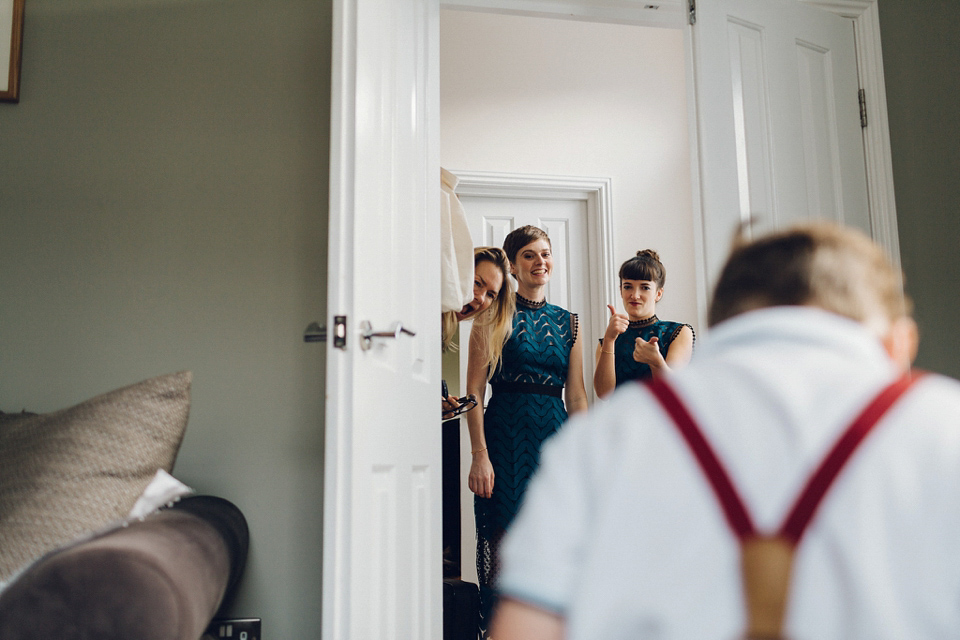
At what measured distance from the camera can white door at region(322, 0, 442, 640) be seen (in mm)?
1282

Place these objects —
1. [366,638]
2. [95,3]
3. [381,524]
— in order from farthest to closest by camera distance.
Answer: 1. [95,3]
2. [381,524]
3. [366,638]

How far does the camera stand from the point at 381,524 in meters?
1.47

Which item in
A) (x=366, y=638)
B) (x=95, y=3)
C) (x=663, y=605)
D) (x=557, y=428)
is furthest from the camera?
(x=557, y=428)

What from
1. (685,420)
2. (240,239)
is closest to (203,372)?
(240,239)

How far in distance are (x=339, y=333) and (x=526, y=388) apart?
125cm

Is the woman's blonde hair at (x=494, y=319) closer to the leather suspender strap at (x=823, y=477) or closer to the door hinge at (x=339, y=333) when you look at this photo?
the door hinge at (x=339, y=333)

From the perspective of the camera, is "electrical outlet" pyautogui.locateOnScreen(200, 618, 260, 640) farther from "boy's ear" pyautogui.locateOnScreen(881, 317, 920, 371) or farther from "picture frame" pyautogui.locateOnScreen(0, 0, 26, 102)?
"boy's ear" pyautogui.locateOnScreen(881, 317, 920, 371)

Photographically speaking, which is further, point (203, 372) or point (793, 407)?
point (203, 372)

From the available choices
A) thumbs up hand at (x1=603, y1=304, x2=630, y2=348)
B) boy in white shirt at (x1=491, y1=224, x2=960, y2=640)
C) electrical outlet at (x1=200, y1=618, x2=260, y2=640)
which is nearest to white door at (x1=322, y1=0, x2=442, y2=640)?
electrical outlet at (x1=200, y1=618, x2=260, y2=640)

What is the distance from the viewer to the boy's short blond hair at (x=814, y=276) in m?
0.67

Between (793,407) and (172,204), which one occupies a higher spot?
(172,204)

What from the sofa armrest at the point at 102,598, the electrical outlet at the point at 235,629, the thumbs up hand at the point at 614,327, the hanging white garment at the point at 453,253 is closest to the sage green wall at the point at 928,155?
the thumbs up hand at the point at 614,327

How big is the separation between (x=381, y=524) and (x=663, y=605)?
0.97m

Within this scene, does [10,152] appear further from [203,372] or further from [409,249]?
[409,249]
